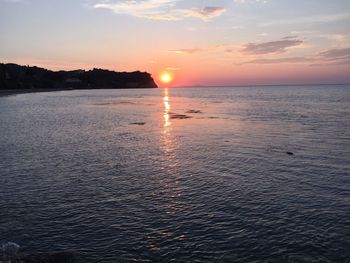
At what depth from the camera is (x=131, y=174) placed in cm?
2881

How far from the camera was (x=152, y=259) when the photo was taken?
1488 centimetres

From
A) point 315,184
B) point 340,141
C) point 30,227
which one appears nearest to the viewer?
point 30,227

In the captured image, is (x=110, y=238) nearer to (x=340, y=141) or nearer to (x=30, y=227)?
(x=30, y=227)

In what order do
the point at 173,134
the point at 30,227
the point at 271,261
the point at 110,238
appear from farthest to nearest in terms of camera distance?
1. the point at 173,134
2. the point at 30,227
3. the point at 110,238
4. the point at 271,261

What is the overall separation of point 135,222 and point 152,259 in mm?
4120

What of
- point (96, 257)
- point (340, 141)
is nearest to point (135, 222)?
point (96, 257)

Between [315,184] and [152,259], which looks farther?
[315,184]

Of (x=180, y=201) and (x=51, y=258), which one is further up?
(x=51, y=258)

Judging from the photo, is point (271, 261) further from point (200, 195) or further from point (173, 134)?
point (173, 134)

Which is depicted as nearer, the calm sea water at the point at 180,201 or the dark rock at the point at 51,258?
the dark rock at the point at 51,258

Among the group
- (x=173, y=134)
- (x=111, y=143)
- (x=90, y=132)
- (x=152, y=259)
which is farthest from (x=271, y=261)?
(x=90, y=132)

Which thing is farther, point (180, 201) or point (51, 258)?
point (180, 201)

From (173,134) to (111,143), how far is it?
39.9ft

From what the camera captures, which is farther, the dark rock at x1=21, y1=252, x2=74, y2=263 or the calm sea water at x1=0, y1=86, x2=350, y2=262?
the calm sea water at x1=0, y1=86, x2=350, y2=262
